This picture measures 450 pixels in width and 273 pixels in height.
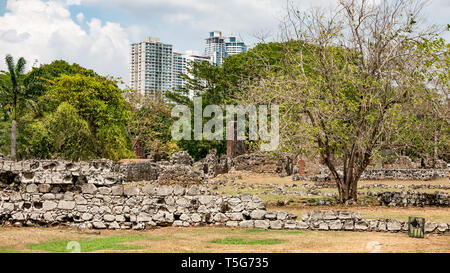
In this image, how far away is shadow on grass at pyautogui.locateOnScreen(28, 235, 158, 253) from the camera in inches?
468

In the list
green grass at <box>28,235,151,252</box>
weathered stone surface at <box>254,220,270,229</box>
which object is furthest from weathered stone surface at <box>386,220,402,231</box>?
green grass at <box>28,235,151,252</box>

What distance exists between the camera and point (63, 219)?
49.9ft

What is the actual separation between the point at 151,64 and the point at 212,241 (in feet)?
546

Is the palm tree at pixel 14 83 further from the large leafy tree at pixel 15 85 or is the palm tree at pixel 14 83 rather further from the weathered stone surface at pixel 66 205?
the weathered stone surface at pixel 66 205

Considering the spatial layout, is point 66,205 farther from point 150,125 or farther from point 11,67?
point 150,125

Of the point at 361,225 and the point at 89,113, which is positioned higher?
the point at 89,113

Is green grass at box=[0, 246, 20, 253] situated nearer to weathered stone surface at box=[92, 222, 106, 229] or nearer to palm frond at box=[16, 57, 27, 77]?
weathered stone surface at box=[92, 222, 106, 229]

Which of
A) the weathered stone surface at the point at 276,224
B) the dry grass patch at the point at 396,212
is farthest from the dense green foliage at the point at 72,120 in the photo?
the weathered stone surface at the point at 276,224

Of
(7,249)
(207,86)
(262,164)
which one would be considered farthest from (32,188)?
(207,86)

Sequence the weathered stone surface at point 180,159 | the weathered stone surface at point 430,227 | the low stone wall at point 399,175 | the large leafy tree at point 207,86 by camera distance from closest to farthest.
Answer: the weathered stone surface at point 430,227 → the low stone wall at point 399,175 → the weathered stone surface at point 180,159 → the large leafy tree at point 207,86

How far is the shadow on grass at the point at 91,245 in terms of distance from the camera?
1188cm

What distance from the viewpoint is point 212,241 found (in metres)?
13.0

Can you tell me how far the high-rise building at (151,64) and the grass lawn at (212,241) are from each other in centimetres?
15994

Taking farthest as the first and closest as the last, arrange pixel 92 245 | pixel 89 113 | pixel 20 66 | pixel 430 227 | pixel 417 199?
pixel 89 113
pixel 20 66
pixel 417 199
pixel 430 227
pixel 92 245
